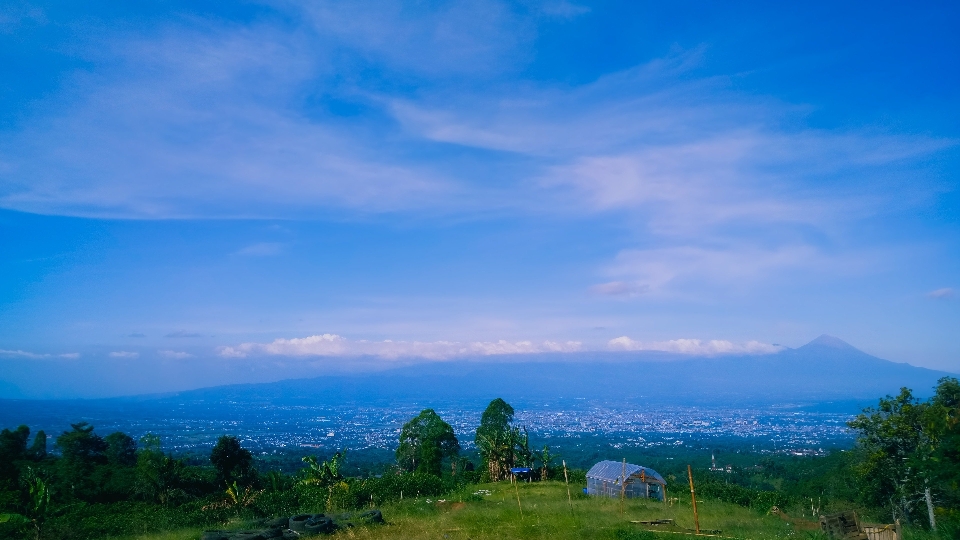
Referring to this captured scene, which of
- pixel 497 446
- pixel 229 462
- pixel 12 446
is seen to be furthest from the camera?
pixel 497 446

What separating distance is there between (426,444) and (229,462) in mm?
12414

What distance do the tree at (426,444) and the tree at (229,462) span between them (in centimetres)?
1044

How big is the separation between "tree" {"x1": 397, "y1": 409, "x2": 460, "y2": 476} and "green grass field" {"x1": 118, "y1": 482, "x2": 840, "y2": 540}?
44.0 ft

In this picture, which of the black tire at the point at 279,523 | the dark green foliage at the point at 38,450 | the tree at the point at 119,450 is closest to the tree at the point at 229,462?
the tree at the point at 119,450

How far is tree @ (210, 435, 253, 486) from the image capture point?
34406 millimetres

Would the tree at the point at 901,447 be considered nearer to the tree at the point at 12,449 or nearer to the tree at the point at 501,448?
the tree at the point at 501,448

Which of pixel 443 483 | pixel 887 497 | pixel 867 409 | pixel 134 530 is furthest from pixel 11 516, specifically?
pixel 887 497

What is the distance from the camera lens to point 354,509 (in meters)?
23.0

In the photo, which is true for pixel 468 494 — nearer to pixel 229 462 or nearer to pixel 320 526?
pixel 320 526

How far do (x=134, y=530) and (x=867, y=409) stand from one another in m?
28.0

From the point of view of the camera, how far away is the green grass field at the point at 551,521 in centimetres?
1590

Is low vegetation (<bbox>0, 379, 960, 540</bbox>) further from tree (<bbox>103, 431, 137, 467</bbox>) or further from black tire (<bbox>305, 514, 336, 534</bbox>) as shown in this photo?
black tire (<bbox>305, 514, 336, 534</bbox>)

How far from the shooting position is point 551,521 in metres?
18.1

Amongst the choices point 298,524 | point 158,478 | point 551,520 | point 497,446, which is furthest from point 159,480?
point 551,520
